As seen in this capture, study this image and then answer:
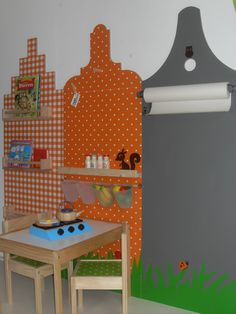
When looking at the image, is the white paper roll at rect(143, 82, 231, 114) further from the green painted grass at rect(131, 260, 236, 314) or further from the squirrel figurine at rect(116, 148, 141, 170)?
the green painted grass at rect(131, 260, 236, 314)

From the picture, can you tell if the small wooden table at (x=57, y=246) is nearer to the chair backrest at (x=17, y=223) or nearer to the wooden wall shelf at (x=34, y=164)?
the chair backrest at (x=17, y=223)

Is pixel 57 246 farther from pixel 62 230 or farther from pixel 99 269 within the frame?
pixel 99 269

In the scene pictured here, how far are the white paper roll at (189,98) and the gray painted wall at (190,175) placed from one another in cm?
9

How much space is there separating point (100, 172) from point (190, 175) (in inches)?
26.2

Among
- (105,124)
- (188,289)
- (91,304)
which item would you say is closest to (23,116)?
(105,124)

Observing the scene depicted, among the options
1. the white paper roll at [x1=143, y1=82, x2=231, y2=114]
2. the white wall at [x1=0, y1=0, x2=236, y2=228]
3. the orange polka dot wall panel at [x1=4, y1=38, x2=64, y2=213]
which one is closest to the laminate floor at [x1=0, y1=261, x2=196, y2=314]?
the orange polka dot wall panel at [x1=4, y1=38, x2=64, y2=213]

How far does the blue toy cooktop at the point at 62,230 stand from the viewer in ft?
7.93

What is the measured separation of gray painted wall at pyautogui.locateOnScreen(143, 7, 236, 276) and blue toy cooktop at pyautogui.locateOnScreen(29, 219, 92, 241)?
17.9 inches

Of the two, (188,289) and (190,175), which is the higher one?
(190,175)

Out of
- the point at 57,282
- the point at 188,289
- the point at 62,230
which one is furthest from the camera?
the point at 188,289

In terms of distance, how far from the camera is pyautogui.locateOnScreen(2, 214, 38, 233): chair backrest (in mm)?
2704

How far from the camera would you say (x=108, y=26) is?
110 inches

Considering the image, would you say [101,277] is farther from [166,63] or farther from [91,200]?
[166,63]

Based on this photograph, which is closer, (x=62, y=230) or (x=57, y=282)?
(x=57, y=282)
